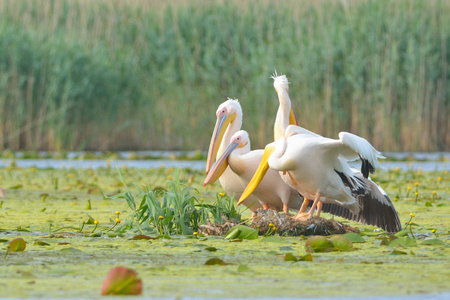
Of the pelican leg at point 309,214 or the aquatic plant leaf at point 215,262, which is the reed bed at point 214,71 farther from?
the aquatic plant leaf at point 215,262

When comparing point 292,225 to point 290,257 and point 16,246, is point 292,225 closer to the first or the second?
point 290,257

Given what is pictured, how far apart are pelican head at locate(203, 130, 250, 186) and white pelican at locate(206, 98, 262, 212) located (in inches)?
1.1

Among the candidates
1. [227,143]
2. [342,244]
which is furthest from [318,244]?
[227,143]

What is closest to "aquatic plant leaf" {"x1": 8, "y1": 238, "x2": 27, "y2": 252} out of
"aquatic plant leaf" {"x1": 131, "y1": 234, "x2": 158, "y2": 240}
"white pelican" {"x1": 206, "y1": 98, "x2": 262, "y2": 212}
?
"aquatic plant leaf" {"x1": 131, "y1": 234, "x2": 158, "y2": 240}

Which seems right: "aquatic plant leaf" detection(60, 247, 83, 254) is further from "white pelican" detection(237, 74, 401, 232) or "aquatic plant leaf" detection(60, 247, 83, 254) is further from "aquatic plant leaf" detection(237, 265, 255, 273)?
"white pelican" detection(237, 74, 401, 232)

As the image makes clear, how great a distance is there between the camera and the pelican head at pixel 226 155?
578 cm

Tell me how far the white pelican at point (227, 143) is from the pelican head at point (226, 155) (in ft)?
0.09

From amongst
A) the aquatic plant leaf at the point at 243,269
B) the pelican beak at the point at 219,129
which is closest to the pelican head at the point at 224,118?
the pelican beak at the point at 219,129

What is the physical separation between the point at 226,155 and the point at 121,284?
271 centimetres

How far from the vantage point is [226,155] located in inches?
228

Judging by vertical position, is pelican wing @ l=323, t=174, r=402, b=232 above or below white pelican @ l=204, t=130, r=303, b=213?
below

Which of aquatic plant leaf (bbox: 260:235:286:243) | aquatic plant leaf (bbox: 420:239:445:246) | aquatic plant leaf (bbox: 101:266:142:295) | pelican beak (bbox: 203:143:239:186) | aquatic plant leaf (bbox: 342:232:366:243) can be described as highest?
pelican beak (bbox: 203:143:239:186)

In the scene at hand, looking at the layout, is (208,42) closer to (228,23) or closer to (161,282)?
(228,23)

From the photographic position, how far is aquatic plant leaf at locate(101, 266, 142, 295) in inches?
124
